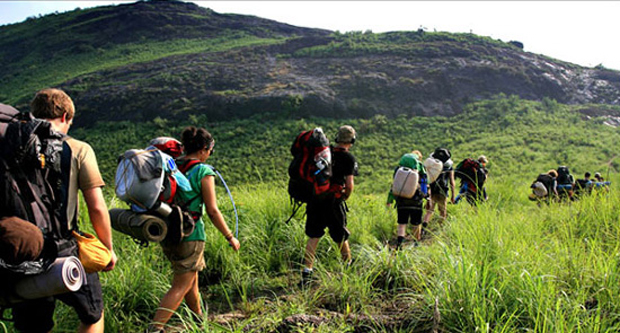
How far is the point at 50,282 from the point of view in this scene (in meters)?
1.83

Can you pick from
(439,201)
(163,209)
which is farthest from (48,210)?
(439,201)

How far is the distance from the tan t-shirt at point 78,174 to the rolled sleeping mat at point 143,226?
16.6 inches

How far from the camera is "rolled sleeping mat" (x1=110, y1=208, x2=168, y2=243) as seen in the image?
245 cm

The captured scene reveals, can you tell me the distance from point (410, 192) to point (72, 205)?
12.3 feet

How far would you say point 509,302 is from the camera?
2.39 metres

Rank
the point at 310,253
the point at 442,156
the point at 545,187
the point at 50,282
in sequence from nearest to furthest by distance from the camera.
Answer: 1. the point at 50,282
2. the point at 310,253
3. the point at 442,156
4. the point at 545,187

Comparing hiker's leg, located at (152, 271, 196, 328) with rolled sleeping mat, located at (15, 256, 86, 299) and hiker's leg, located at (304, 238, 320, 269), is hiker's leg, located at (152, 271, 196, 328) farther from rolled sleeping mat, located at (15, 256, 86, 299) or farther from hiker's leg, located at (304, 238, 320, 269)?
hiker's leg, located at (304, 238, 320, 269)

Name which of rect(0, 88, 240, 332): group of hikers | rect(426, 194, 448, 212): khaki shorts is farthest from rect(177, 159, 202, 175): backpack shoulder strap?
rect(426, 194, 448, 212): khaki shorts

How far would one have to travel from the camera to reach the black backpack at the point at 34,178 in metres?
1.79

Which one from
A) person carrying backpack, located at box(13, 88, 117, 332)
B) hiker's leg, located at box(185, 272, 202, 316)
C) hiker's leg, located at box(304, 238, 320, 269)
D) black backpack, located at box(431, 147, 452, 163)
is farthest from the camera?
black backpack, located at box(431, 147, 452, 163)

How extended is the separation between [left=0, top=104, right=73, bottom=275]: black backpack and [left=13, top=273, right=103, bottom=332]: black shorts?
28cm

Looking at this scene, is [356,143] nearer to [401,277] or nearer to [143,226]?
[401,277]

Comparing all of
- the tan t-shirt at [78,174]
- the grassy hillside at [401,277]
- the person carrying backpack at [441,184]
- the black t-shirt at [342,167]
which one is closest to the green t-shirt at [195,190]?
the grassy hillside at [401,277]

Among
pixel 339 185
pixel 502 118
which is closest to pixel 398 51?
pixel 502 118
